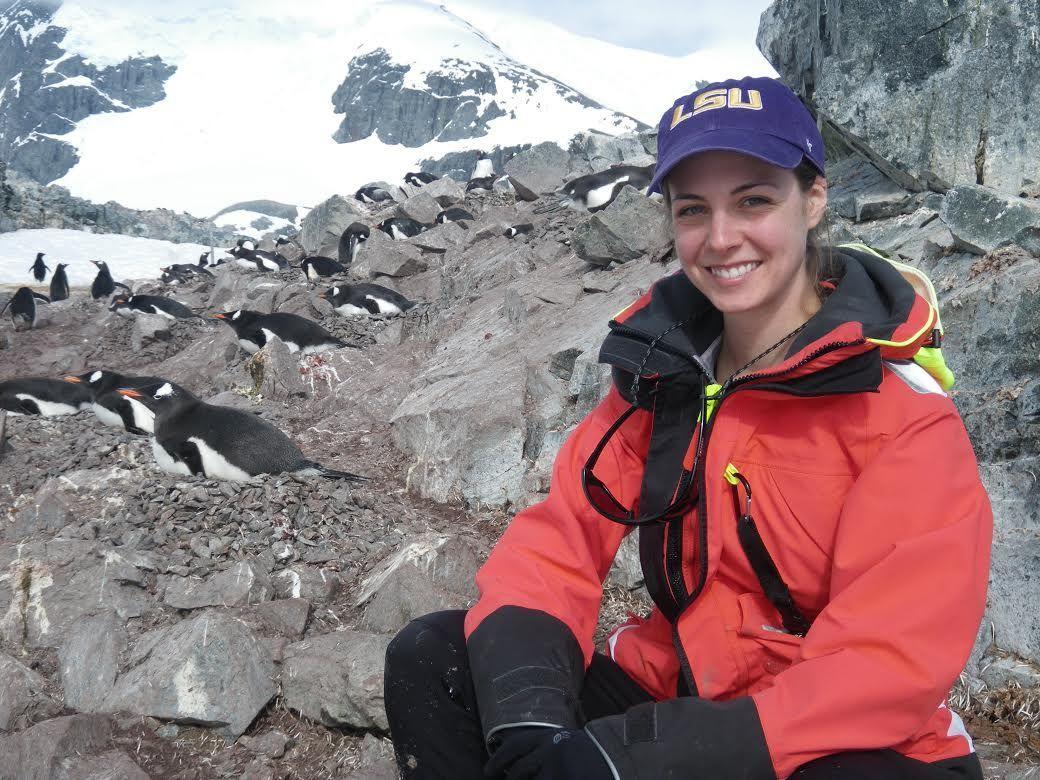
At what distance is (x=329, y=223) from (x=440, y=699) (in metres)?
15.8

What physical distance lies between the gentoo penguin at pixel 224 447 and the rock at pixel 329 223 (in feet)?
36.3

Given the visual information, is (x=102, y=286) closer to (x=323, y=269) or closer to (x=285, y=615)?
(x=323, y=269)

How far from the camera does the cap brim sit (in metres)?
1.57

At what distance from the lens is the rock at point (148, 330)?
433 inches

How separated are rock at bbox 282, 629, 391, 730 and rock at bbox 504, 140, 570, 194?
1250 centimetres

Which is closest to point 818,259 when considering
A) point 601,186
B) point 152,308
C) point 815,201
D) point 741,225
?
point 815,201

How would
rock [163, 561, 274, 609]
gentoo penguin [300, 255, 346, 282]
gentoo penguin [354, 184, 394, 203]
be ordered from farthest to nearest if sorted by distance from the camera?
1. gentoo penguin [354, 184, 394, 203]
2. gentoo penguin [300, 255, 346, 282]
3. rock [163, 561, 274, 609]

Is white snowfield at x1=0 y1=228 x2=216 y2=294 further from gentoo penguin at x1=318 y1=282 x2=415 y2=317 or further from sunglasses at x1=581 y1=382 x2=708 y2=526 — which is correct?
sunglasses at x1=581 y1=382 x2=708 y2=526

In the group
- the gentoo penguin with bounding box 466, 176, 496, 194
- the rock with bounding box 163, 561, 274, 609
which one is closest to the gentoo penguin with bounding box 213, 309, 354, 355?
the rock with bounding box 163, 561, 274, 609

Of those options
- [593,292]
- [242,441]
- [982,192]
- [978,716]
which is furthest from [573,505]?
[593,292]

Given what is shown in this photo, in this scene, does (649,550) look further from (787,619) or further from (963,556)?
(963,556)

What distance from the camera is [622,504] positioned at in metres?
1.87

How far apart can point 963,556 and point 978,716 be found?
144cm

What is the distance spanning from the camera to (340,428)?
248 inches
